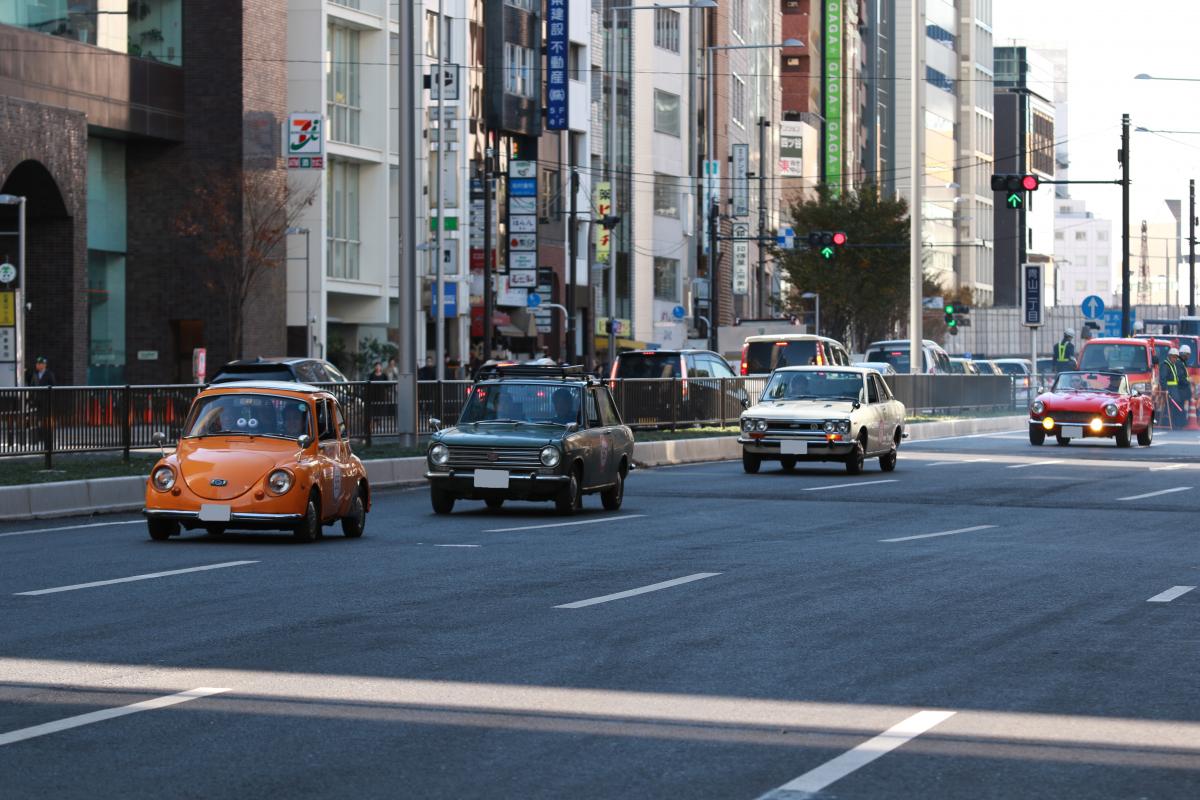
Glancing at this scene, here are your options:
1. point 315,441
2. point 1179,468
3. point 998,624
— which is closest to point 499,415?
point 315,441

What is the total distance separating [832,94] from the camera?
448ft

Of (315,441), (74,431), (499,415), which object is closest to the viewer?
(315,441)

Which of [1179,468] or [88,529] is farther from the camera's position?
[1179,468]

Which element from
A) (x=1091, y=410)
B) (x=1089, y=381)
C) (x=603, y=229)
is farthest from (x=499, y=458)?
(x=603, y=229)

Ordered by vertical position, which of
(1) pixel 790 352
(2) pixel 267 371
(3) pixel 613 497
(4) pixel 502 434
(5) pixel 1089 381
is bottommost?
(3) pixel 613 497

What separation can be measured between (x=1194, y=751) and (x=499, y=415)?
16.4m

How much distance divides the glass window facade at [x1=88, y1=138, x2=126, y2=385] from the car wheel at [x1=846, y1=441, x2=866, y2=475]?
29065mm

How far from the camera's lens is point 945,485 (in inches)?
1171

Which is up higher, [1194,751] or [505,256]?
[505,256]

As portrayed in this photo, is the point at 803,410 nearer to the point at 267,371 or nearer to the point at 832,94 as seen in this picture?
Result: the point at 267,371

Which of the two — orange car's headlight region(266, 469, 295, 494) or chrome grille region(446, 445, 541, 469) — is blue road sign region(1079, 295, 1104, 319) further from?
orange car's headlight region(266, 469, 295, 494)

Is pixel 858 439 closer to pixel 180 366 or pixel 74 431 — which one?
pixel 74 431

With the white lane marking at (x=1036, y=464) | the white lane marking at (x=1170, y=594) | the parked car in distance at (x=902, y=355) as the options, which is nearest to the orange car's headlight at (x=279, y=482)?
the white lane marking at (x=1170, y=594)

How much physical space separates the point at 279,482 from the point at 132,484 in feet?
20.5
